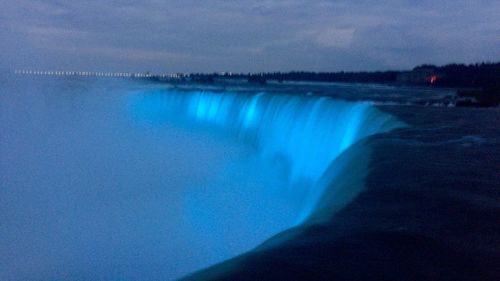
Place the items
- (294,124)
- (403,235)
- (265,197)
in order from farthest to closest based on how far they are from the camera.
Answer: (294,124)
(265,197)
(403,235)

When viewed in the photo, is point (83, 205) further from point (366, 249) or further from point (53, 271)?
point (366, 249)

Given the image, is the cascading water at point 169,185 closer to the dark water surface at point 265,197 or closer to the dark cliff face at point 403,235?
the dark water surface at point 265,197

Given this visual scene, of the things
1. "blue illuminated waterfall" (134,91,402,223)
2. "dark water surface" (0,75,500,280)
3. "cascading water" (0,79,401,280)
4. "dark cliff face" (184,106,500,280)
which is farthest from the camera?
"blue illuminated waterfall" (134,91,402,223)

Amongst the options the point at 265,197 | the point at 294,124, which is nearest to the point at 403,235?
the point at 265,197

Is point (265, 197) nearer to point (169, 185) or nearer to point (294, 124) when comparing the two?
point (169, 185)

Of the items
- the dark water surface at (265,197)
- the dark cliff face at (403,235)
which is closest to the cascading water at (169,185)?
the dark water surface at (265,197)

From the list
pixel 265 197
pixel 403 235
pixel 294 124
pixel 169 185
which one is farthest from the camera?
pixel 294 124

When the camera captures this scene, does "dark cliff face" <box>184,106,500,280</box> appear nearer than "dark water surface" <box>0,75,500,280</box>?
Yes

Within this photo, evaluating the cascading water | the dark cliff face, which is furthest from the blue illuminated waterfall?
the dark cliff face

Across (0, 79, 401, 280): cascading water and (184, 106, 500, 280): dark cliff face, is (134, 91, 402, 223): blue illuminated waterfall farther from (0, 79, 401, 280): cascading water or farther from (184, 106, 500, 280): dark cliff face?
(184, 106, 500, 280): dark cliff face
